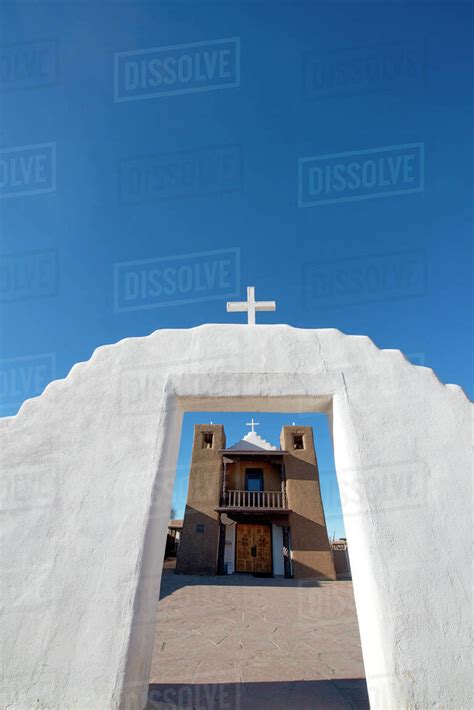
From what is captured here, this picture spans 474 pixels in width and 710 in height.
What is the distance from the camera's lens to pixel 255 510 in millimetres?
16391

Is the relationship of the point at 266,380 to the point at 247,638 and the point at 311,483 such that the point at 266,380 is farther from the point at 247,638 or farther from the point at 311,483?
the point at 311,483

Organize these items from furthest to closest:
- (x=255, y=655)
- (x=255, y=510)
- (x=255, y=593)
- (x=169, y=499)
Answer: (x=255, y=510) → (x=255, y=593) → (x=255, y=655) → (x=169, y=499)

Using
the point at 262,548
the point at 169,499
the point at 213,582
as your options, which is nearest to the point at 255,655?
the point at 169,499

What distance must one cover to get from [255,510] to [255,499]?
1005mm

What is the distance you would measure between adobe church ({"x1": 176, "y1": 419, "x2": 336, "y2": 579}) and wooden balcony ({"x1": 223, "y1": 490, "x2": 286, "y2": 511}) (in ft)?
0.14

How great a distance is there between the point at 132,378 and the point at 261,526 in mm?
16415

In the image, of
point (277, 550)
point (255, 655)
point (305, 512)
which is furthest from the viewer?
point (277, 550)

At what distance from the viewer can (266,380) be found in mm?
3482

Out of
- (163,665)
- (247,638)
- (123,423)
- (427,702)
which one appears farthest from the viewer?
(247,638)

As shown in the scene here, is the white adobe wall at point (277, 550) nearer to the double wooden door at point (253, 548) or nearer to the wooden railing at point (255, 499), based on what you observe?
the double wooden door at point (253, 548)

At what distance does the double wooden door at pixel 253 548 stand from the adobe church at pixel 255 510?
0.04 m

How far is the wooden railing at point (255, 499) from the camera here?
1705cm

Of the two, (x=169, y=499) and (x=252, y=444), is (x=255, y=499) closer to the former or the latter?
(x=252, y=444)

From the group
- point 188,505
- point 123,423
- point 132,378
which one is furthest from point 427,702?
point 188,505
